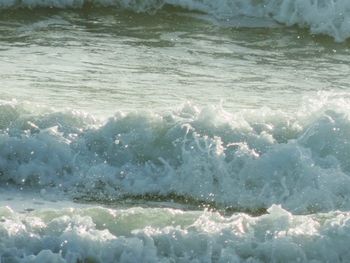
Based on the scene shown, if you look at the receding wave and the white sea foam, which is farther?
the receding wave

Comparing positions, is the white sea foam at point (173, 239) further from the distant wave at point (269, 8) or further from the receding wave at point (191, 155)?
the distant wave at point (269, 8)

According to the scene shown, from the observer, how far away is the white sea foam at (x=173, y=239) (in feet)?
26.2

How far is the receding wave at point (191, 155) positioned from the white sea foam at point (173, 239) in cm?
100

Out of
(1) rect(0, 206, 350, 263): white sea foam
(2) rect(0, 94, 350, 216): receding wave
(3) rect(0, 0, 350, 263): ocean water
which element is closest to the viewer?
(1) rect(0, 206, 350, 263): white sea foam

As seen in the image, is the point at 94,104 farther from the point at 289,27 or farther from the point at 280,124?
the point at 289,27

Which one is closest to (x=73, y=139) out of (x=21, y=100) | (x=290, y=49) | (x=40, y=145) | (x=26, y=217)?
(x=40, y=145)

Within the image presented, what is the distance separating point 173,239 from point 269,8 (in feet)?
32.8

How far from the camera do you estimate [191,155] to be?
32.3ft

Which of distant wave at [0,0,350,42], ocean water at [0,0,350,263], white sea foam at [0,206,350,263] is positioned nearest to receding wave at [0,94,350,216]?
ocean water at [0,0,350,263]

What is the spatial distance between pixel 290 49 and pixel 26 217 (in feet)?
26.0

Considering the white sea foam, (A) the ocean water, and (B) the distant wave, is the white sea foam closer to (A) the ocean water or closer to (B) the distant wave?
(A) the ocean water

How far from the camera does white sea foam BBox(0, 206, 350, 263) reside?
7.99 m

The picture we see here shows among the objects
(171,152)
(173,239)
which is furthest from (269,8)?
(173,239)

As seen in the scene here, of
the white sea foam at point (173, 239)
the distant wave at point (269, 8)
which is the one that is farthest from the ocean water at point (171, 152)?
the distant wave at point (269, 8)
